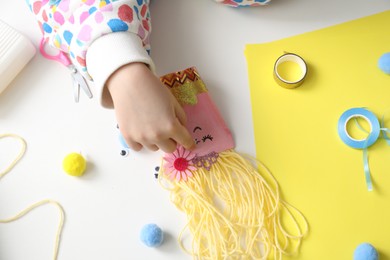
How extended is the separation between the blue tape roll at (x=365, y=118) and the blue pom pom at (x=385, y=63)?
0.07 meters

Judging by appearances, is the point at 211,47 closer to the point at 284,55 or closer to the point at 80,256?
the point at 284,55

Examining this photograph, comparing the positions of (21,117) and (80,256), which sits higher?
(21,117)

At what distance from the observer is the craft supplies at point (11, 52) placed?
0.61m

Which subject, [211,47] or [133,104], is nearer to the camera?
[133,104]

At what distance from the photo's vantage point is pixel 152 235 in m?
0.54

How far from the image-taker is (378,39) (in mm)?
613

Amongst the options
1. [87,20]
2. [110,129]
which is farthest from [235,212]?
[87,20]

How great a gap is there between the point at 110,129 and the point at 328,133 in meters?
0.34

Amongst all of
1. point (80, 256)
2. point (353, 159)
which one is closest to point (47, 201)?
point (80, 256)

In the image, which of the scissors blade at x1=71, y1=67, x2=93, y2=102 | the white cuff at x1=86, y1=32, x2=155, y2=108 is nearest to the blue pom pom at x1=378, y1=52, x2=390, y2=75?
the white cuff at x1=86, y1=32, x2=155, y2=108

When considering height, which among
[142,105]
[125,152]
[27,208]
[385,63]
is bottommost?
[27,208]

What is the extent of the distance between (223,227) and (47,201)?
272 millimetres

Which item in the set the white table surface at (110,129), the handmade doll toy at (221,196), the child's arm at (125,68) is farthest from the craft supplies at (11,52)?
the handmade doll toy at (221,196)

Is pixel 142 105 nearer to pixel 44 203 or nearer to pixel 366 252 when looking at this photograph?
pixel 44 203
